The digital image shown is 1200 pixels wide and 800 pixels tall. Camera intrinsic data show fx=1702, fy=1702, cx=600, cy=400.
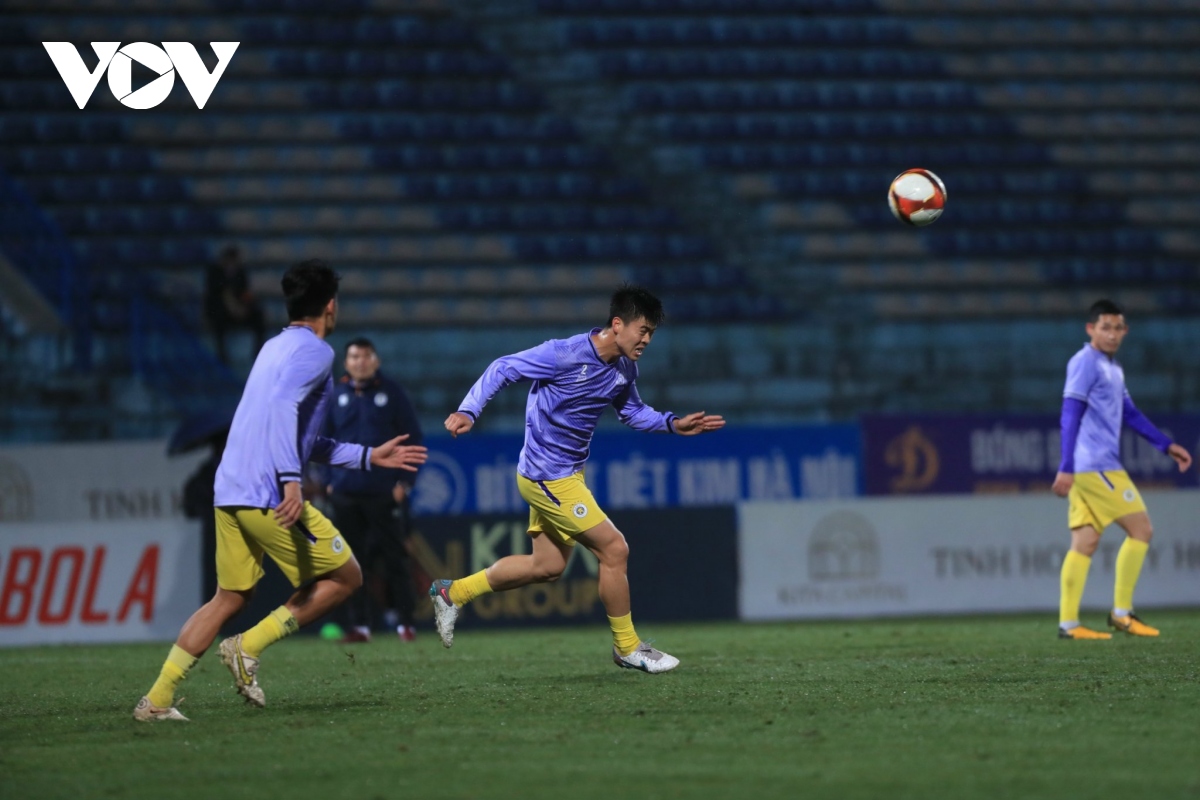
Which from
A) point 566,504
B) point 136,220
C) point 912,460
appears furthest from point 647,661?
point 136,220

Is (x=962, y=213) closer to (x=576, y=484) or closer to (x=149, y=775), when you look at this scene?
(x=576, y=484)

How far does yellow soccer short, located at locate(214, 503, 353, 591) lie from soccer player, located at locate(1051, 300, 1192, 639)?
5789 mm

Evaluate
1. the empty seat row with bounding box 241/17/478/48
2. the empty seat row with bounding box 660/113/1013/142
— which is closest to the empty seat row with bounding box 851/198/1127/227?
the empty seat row with bounding box 660/113/1013/142

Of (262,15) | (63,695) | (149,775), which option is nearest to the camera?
(149,775)

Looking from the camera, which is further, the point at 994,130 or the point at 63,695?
the point at 994,130

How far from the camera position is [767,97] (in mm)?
A: 23344

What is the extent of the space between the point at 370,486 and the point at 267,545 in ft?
18.3

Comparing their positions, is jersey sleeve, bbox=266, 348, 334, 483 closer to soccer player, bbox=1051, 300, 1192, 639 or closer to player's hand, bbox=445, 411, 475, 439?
player's hand, bbox=445, 411, 475, 439

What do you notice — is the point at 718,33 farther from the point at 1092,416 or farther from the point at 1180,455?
the point at 1180,455

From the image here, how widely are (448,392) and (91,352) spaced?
3985mm

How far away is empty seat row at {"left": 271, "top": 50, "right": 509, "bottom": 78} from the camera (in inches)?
894

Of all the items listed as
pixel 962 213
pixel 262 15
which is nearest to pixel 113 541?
pixel 262 15

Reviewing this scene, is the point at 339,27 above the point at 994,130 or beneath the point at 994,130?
above

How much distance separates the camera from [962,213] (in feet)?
74.7
